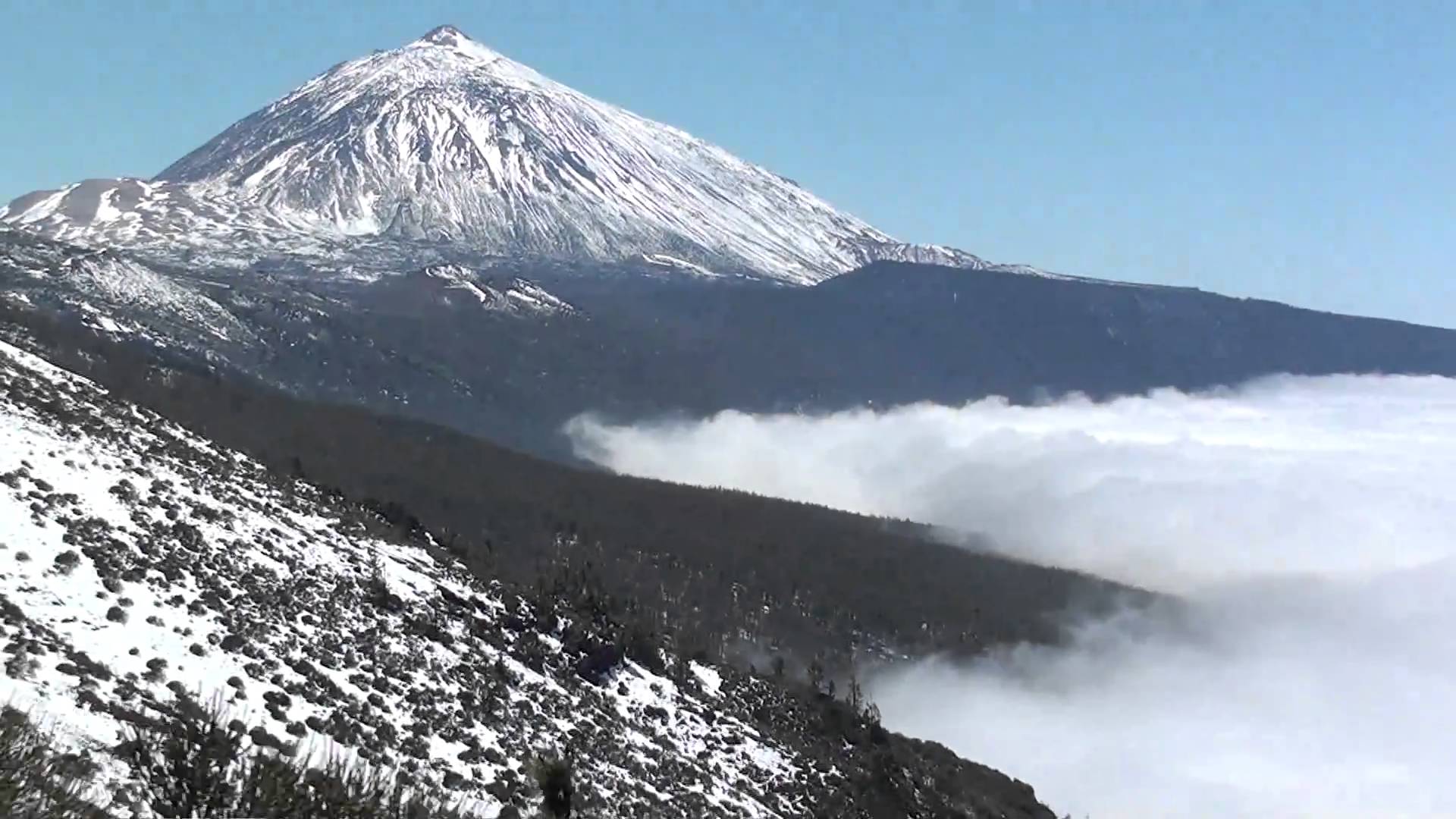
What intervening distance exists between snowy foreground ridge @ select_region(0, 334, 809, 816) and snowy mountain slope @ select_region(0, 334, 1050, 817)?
0.26 feet

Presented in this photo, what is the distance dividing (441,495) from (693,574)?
2858 centimetres

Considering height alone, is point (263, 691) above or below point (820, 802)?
below

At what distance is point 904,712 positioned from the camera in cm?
15012

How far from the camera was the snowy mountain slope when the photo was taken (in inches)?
1056

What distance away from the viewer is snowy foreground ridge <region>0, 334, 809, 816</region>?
88.1 feet

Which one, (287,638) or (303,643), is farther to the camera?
(303,643)

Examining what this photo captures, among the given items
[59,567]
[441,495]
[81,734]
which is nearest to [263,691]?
[59,567]

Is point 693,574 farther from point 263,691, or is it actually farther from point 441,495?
point 263,691

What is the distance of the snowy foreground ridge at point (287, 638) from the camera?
26.8 m

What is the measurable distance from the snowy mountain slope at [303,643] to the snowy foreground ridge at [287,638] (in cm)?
8

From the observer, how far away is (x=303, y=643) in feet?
108

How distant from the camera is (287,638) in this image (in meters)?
32.4

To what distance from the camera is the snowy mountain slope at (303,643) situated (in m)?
26.8

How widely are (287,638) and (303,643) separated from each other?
50 centimetres
